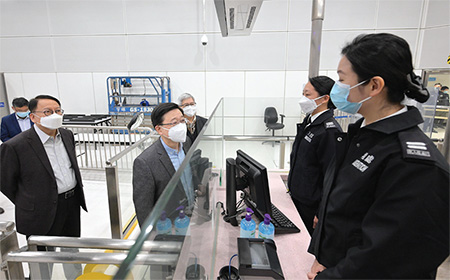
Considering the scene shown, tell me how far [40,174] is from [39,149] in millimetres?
197

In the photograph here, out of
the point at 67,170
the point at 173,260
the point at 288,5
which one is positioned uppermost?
the point at 288,5


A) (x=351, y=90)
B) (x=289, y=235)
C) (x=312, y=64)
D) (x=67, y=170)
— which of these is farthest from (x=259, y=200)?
(x=67, y=170)

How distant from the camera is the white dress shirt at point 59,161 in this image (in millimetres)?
1913

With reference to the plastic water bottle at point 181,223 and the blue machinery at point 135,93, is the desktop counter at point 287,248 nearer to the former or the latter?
the plastic water bottle at point 181,223

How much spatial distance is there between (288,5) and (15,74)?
7.59 meters

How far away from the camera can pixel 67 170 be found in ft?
6.54

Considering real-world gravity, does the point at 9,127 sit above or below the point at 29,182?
above

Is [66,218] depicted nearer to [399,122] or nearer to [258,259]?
[258,259]

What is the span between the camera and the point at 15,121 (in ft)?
11.2

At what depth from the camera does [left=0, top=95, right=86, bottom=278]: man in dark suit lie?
1.78 metres

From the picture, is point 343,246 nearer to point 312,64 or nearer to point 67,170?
point 312,64

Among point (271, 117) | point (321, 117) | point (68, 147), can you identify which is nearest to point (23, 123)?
point (68, 147)

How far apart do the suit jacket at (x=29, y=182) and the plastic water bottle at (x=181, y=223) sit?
64.8 inches

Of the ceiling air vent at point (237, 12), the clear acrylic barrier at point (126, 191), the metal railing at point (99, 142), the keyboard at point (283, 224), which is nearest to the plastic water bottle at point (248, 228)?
the keyboard at point (283, 224)
